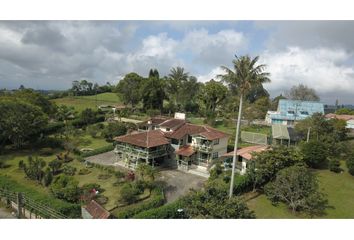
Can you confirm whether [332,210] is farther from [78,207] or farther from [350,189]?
[78,207]

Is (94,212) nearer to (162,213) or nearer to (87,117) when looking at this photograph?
(162,213)

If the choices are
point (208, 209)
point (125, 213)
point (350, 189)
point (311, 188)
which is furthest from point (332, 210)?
point (125, 213)

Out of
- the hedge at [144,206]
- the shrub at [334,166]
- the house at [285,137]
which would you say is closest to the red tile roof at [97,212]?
the hedge at [144,206]

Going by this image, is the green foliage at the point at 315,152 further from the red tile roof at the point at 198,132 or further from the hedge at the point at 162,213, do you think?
the hedge at the point at 162,213

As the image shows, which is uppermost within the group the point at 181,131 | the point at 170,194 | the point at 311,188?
the point at 181,131

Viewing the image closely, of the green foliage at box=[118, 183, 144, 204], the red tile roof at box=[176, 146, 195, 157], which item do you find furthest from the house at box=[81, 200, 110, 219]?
the red tile roof at box=[176, 146, 195, 157]

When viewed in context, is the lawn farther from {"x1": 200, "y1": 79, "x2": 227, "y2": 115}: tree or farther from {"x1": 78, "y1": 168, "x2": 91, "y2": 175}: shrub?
{"x1": 200, "y1": 79, "x2": 227, "y2": 115}: tree

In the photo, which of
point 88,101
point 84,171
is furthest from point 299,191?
point 88,101

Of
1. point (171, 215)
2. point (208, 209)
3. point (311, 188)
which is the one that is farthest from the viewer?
point (311, 188)
